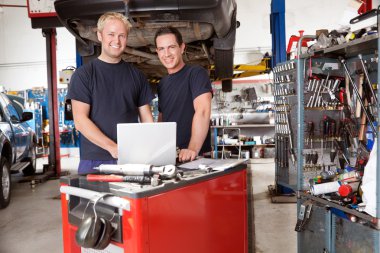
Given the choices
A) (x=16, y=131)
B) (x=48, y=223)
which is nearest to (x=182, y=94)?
(x=48, y=223)

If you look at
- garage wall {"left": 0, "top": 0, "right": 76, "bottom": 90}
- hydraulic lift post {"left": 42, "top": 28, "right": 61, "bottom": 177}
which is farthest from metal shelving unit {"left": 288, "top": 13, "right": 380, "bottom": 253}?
garage wall {"left": 0, "top": 0, "right": 76, "bottom": 90}

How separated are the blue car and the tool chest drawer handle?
3080 millimetres

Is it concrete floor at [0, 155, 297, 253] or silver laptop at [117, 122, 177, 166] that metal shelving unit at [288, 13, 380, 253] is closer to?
concrete floor at [0, 155, 297, 253]

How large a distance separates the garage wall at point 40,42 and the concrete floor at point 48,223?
5045mm

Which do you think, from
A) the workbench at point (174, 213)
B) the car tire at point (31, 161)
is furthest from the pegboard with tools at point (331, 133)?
the car tire at point (31, 161)

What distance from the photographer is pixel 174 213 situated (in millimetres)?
1179

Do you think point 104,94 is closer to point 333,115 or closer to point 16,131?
point 333,115

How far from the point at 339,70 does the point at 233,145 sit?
579cm

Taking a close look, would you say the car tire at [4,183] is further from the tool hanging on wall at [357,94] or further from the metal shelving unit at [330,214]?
the tool hanging on wall at [357,94]

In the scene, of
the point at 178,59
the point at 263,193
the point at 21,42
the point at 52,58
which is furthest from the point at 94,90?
the point at 21,42

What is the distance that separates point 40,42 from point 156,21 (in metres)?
9.09

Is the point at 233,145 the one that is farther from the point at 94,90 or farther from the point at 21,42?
the point at 21,42

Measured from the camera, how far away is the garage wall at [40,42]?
29.1ft

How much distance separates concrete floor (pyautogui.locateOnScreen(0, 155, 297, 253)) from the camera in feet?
9.18
